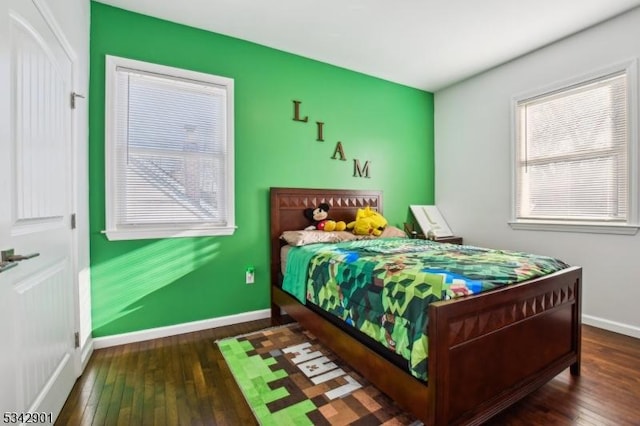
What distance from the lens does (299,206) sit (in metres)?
3.23

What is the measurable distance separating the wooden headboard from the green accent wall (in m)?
0.09

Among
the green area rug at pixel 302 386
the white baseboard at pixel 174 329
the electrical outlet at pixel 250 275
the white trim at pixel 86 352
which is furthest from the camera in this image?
the electrical outlet at pixel 250 275

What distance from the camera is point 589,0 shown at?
239 cm

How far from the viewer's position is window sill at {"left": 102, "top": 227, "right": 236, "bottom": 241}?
2436 mm

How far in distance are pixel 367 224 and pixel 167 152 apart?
2032 mm

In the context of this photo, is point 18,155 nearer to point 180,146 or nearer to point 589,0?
point 180,146

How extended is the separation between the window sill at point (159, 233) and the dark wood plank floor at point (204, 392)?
34.5 inches

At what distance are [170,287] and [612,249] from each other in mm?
3918

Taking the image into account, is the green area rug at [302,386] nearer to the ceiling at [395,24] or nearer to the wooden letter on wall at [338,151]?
the wooden letter on wall at [338,151]

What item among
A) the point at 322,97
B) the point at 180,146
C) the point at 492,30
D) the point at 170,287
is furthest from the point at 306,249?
the point at 492,30

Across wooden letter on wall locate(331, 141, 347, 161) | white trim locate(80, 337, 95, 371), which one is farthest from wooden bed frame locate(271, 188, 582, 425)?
wooden letter on wall locate(331, 141, 347, 161)

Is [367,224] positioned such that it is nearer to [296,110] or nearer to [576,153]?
[296,110]

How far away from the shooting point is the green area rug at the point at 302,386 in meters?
1.58

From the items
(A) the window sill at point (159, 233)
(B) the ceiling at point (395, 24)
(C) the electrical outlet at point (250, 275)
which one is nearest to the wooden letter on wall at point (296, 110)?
(B) the ceiling at point (395, 24)
